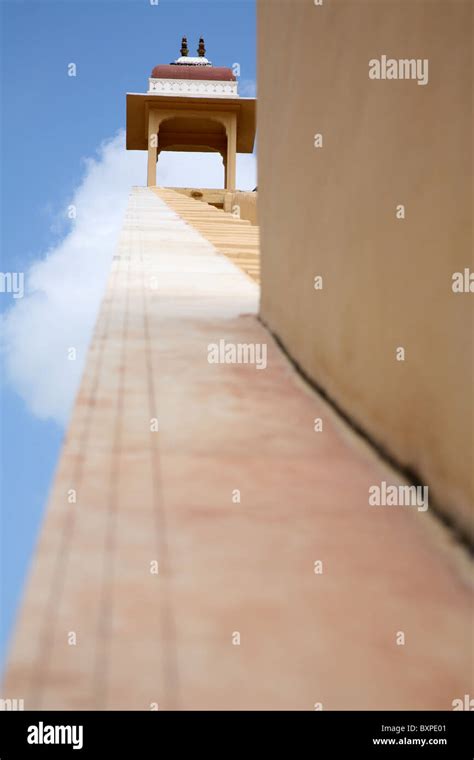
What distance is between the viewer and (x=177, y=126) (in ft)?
50.3

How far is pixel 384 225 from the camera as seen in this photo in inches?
67.6

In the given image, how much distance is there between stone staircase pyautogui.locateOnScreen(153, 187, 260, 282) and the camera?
15.8 feet

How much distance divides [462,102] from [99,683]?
1.07 metres

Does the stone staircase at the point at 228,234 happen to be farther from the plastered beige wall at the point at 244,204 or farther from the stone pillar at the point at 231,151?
the stone pillar at the point at 231,151

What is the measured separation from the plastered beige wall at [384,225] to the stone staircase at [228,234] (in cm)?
176

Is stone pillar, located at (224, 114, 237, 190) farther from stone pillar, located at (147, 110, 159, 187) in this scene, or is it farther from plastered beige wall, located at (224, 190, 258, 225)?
plastered beige wall, located at (224, 190, 258, 225)

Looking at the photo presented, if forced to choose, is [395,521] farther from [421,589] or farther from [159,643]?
[159,643]

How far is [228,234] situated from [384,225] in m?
4.59

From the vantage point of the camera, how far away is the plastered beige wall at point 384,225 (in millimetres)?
1362

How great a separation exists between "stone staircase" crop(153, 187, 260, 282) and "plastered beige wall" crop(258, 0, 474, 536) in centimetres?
176
